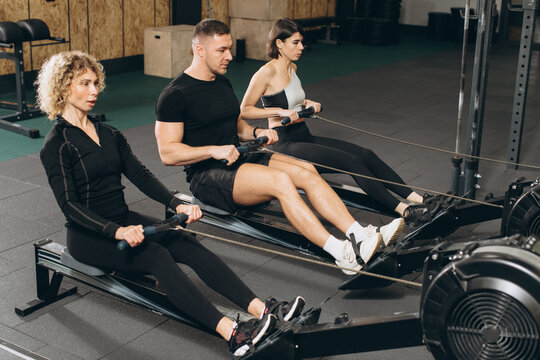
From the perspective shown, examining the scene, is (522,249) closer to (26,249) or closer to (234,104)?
(234,104)

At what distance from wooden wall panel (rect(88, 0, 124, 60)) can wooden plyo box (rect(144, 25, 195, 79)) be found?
1.05 ft

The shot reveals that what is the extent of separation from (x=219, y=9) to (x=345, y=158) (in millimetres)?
6045

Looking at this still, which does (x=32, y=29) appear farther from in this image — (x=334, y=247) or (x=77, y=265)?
(x=334, y=247)

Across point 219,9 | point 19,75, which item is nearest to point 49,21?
point 19,75

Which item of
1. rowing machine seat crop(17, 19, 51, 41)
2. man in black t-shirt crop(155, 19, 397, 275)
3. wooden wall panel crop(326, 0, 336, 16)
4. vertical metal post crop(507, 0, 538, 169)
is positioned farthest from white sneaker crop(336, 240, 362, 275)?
wooden wall panel crop(326, 0, 336, 16)

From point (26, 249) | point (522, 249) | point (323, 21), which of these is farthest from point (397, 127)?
point (323, 21)

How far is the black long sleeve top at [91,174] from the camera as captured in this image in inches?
93.9

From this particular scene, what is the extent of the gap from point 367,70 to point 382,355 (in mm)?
6436

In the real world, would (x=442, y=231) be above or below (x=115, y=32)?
below

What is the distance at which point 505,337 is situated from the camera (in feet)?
5.89

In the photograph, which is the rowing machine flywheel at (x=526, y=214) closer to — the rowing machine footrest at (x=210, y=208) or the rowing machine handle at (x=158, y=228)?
the rowing machine footrest at (x=210, y=208)

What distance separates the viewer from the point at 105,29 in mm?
7559

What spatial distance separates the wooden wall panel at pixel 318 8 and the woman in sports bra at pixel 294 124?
24.0 ft

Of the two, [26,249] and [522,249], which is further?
[26,249]
